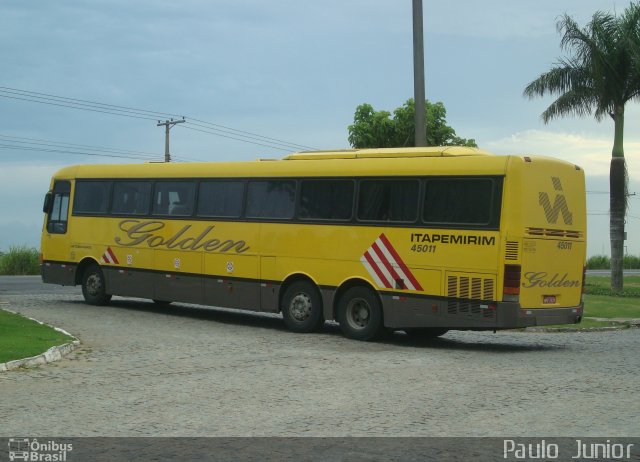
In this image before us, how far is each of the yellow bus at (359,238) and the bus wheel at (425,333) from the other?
0.07m

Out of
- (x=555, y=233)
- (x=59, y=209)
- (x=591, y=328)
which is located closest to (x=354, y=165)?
(x=555, y=233)

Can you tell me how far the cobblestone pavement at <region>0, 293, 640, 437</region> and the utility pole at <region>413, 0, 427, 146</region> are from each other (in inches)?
184

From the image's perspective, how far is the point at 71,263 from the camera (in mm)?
23250

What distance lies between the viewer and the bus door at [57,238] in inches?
921

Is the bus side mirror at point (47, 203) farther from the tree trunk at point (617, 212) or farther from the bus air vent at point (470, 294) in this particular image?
the tree trunk at point (617, 212)

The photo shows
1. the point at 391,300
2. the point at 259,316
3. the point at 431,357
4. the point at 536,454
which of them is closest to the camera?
the point at 536,454

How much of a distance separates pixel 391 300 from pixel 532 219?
290 cm

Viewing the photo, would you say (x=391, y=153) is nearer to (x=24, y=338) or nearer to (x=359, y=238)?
(x=359, y=238)

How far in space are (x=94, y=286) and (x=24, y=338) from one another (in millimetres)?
8265

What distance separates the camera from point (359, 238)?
1717cm

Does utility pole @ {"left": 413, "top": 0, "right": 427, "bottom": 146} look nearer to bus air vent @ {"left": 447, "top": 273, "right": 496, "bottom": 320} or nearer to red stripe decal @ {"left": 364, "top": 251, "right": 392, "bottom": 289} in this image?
red stripe decal @ {"left": 364, "top": 251, "right": 392, "bottom": 289}

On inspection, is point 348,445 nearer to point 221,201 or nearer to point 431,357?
point 431,357

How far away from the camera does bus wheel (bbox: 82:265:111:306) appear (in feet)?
74.4

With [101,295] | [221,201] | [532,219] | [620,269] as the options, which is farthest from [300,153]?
[620,269]
